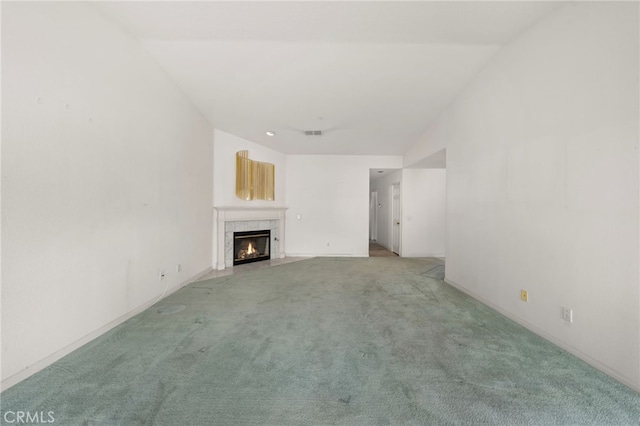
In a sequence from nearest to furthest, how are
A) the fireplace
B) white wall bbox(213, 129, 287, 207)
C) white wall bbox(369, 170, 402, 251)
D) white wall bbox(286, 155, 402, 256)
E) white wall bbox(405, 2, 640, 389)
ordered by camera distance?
1. white wall bbox(405, 2, 640, 389)
2. white wall bbox(213, 129, 287, 207)
3. the fireplace
4. white wall bbox(286, 155, 402, 256)
5. white wall bbox(369, 170, 402, 251)

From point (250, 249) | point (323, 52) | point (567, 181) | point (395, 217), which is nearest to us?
point (567, 181)

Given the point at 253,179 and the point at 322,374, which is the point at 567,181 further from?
the point at 253,179

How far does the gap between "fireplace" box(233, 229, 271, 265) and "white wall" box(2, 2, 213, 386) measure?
203 centimetres

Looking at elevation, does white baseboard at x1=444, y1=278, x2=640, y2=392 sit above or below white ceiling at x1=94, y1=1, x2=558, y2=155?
below

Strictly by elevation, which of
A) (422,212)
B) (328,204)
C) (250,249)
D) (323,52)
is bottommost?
(250,249)

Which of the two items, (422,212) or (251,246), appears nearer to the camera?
(251,246)

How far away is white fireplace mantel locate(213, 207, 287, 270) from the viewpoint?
470cm

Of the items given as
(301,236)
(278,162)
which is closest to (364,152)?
(278,162)

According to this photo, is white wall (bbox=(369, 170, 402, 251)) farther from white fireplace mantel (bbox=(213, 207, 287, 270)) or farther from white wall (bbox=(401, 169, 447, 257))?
white fireplace mantel (bbox=(213, 207, 287, 270))

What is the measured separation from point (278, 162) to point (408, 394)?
5387 mm

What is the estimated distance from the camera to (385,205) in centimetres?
778

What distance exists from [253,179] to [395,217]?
422 centimetres

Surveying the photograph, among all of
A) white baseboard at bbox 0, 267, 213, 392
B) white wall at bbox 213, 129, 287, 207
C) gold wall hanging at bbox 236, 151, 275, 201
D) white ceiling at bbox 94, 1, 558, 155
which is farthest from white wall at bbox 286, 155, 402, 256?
white baseboard at bbox 0, 267, 213, 392

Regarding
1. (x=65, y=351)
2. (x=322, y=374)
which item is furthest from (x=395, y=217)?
(x=65, y=351)
